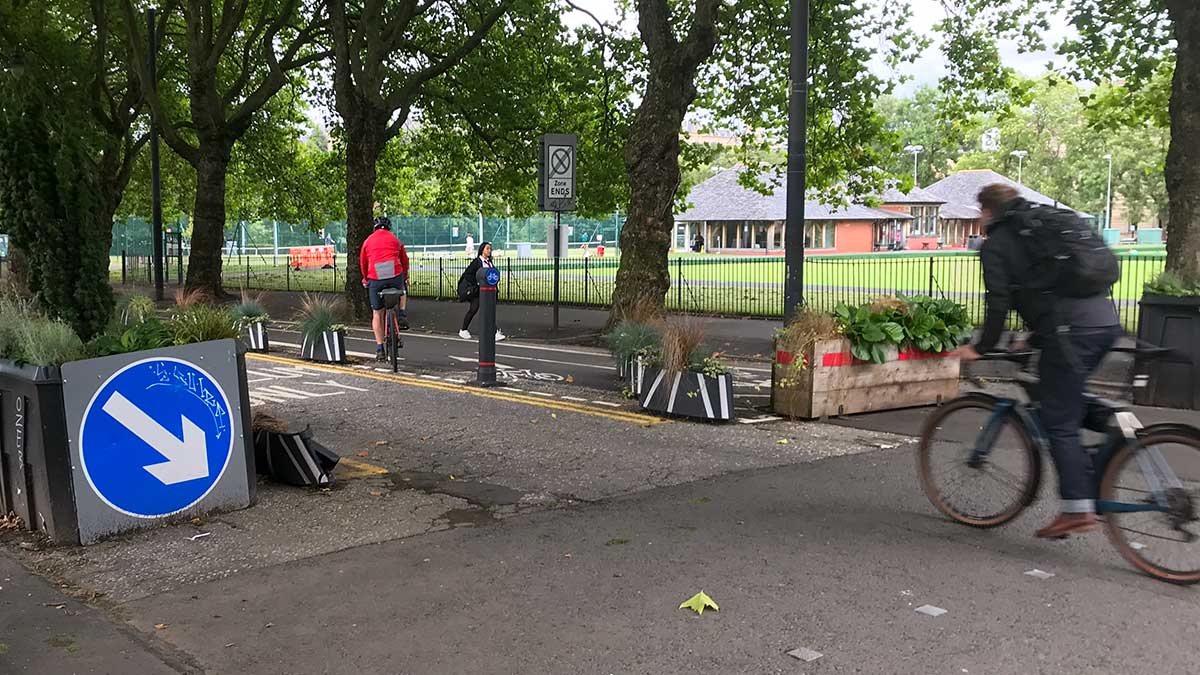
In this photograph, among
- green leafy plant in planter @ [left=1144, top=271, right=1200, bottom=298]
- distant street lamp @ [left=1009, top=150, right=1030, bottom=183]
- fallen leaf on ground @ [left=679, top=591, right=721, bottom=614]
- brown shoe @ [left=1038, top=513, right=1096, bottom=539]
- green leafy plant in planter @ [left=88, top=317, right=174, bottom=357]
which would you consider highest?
distant street lamp @ [left=1009, top=150, right=1030, bottom=183]

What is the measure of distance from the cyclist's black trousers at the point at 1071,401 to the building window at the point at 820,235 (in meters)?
59.1

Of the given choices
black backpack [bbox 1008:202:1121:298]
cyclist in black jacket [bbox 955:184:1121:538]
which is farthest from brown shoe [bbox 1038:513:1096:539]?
black backpack [bbox 1008:202:1121:298]

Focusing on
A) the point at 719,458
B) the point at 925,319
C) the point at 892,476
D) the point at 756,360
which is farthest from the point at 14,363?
the point at 756,360

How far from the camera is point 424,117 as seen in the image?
1037 inches

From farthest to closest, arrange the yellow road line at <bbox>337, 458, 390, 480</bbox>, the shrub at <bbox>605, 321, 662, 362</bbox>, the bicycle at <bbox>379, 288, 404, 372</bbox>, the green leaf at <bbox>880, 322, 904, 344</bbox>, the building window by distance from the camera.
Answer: the building window, the bicycle at <bbox>379, 288, 404, 372</bbox>, the shrub at <bbox>605, 321, 662, 362</bbox>, the green leaf at <bbox>880, 322, 904, 344</bbox>, the yellow road line at <bbox>337, 458, 390, 480</bbox>

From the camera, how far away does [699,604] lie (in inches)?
184

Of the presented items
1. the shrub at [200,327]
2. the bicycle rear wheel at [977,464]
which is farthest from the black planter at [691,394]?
the shrub at [200,327]

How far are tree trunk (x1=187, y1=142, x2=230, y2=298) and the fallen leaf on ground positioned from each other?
891 inches

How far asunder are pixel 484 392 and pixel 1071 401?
23.6 feet

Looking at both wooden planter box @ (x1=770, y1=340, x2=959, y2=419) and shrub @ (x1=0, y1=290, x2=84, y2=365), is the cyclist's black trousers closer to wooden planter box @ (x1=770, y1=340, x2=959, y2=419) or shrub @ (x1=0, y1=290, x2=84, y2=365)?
wooden planter box @ (x1=770, y1=340, x2=959, y2=419)

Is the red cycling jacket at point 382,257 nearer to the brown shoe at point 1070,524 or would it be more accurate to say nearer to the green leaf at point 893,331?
the green leaf at point 893,331

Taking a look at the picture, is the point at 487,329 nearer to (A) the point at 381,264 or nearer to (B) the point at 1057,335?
(A) the point at 381,264

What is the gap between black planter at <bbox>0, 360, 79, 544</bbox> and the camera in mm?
5461

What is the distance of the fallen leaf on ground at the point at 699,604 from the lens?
4.64 m
